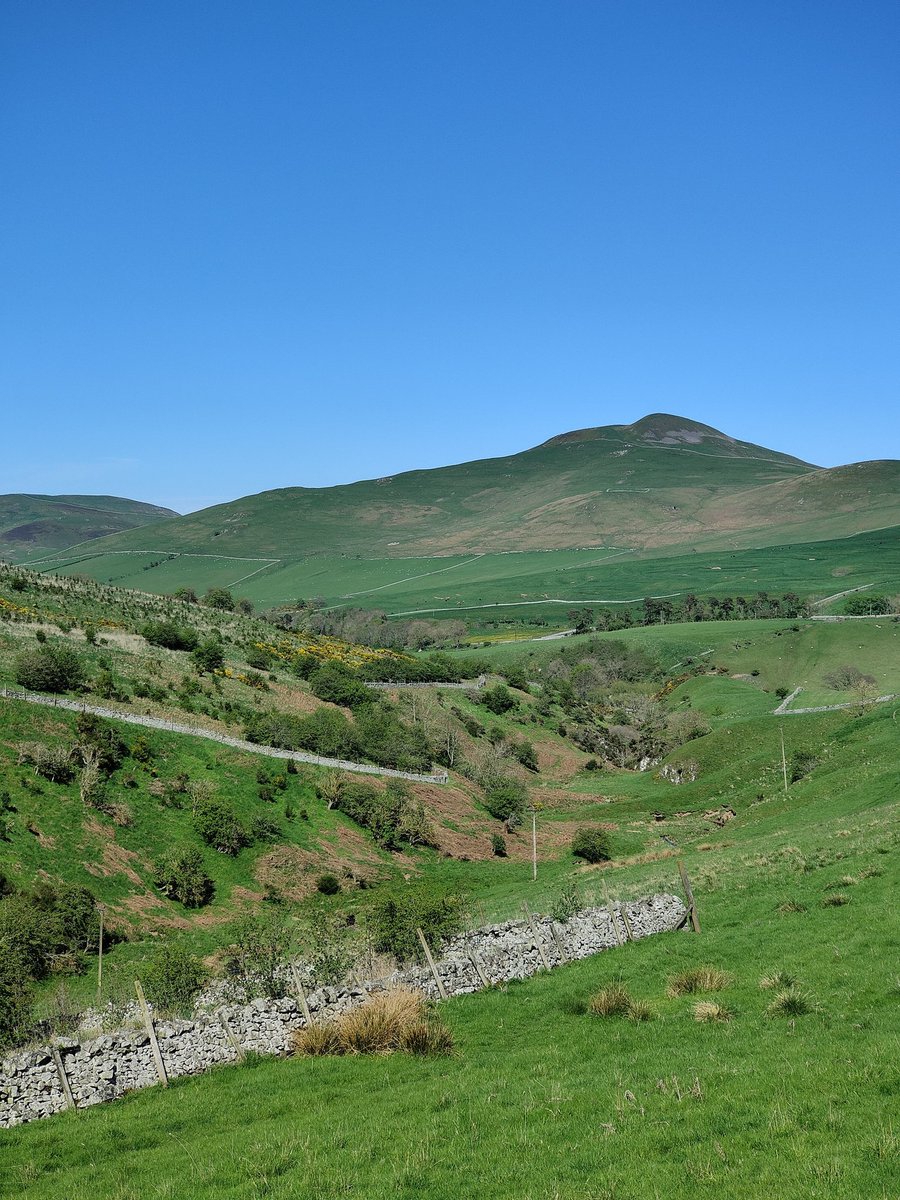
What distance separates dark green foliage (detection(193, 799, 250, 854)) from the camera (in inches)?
1937

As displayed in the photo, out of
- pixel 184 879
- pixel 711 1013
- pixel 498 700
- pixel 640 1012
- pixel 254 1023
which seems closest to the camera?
pixel 711 1013

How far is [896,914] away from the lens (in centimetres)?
2209

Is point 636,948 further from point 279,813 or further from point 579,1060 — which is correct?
point 279,813

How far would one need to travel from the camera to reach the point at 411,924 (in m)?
26.6

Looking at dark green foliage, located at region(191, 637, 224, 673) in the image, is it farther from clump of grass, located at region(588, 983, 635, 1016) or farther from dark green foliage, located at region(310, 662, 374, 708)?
clump of grass, located at region(588, 983, 635, 1016)

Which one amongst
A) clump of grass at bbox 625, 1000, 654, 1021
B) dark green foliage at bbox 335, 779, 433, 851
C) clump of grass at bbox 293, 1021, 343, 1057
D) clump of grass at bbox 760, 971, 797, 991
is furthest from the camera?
dark green foliage at bbox 335, 779, 433, 851

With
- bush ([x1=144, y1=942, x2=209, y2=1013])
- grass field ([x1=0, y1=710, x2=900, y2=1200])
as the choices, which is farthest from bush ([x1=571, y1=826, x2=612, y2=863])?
bush ([x1=144, y1=942, x2=209, y2=1013])

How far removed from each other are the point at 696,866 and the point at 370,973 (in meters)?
17.2

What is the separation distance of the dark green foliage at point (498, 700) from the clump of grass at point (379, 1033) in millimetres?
82405

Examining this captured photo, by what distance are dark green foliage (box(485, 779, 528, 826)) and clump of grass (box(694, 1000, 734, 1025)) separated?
51.3 meters

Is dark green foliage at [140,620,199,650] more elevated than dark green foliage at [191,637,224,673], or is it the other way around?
dark green foliage at [140,620,199,650]

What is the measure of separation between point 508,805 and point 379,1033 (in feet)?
171

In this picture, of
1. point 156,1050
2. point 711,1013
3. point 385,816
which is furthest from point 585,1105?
point 385,816

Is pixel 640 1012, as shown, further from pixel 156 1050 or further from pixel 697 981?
pixel 156 1050
